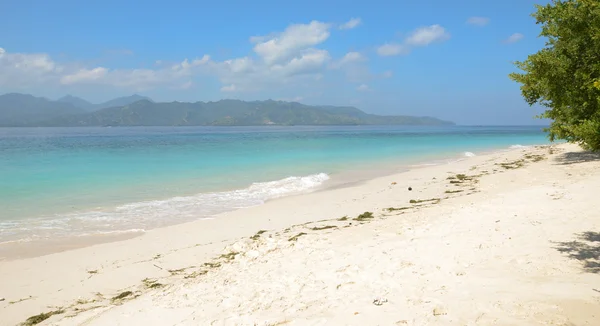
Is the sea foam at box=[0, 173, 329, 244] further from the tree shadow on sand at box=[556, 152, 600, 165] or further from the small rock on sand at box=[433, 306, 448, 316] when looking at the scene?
the tree shadow on sand at box=[556, 152, 600, 165]

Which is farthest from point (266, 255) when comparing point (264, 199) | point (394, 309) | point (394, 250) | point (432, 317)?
point (264, 199)

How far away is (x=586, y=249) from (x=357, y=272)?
4.43 m

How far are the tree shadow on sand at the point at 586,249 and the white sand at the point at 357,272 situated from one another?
31 millimetres

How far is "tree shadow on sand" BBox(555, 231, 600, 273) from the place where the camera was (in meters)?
6.43

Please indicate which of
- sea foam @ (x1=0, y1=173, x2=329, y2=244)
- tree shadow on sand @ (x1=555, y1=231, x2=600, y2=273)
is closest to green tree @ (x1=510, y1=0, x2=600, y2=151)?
tree shadow on sand @ (x1=555, y1=231, x2=600, y2=273)

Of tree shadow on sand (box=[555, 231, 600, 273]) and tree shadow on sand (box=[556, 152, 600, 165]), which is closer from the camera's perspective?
tree shadow on sand (box=[555, 231, 600, 273])

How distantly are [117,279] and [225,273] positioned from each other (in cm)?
287

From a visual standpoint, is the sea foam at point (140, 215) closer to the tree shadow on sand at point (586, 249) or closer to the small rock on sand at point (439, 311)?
the small rock on sand at point (439, 311)

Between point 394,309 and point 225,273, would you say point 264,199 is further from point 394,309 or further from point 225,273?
point 394,309

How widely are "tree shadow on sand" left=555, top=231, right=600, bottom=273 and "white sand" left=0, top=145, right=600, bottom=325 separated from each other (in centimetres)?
3

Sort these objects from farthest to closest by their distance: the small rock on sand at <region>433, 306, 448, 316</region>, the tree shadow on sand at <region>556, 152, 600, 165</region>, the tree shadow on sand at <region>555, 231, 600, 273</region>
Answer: the tree shadow on sand at <region>556, 152, 600, 165</region> → the tree shadow on sand at <region>555, 231, 600, 273</region> → the small rock on sand at <region>433, 306, 448, 316</region>

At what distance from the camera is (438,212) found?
454 inches

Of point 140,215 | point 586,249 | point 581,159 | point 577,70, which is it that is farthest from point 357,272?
point 581,159

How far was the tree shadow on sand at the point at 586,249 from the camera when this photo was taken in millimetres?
6435
